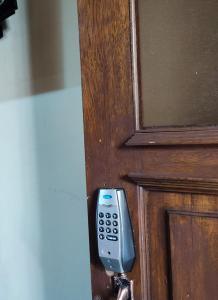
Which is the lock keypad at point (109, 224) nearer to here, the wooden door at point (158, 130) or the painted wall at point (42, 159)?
the wooden door at point (158, 130)

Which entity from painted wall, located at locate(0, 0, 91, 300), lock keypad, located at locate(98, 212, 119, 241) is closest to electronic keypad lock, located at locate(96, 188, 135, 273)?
lock keypad, located at locate(98, 212, 119, 241)

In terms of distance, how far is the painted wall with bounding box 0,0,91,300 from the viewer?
1.05m

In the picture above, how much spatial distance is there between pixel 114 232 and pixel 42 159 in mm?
534

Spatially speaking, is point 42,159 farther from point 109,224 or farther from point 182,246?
point 182,246

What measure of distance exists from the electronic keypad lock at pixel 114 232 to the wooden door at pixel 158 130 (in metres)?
0.02

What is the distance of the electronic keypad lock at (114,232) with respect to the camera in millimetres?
665

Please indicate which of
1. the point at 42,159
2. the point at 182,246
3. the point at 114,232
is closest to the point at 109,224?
the point at 114,232

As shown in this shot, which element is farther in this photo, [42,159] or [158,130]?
[42,159]

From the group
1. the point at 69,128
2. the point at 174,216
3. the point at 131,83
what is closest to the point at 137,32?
the point at 131,83

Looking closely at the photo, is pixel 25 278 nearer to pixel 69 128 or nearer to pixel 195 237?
pixel 69 128

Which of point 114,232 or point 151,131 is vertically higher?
point 151,131

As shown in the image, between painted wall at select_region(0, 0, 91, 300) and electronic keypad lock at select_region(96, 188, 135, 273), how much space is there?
14.3 inches

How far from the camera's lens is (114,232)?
0.67 metres

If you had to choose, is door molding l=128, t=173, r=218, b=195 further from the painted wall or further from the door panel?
the painted wall
